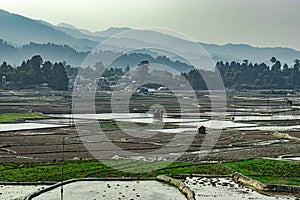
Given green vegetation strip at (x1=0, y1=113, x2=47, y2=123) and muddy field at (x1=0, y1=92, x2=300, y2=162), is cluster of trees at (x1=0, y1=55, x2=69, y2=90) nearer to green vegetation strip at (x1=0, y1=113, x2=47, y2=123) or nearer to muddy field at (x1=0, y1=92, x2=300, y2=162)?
green vegetation strip at (x1=0, y1=113, x2=47, y2=123)

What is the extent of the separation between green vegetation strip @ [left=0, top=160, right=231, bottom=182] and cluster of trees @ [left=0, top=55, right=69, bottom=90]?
224 ft

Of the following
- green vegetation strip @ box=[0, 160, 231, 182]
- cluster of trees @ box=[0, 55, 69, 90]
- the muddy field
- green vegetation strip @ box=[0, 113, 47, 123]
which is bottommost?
green vegetation strip @ box=[0, 160, 231, 182]

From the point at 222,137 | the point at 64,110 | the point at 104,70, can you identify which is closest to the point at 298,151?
the point at 222,137

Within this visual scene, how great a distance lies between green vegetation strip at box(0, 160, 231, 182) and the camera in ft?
64.5

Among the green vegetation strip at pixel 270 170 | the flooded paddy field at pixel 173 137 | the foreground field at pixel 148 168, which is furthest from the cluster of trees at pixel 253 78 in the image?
the foreground field at pixel 148 168

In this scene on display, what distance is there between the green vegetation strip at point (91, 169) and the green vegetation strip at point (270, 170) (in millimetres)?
865

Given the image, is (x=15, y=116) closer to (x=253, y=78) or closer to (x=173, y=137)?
(x=173, y=137)

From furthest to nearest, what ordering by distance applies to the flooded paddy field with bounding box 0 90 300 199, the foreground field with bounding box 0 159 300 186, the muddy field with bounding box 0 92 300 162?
the muddy field with bounding box 0 92 300 162 → the flooded paddy field with bounding box 0 90 300 199 → the foreground field with bounding box 0 159 300 186

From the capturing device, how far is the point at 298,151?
27609mm

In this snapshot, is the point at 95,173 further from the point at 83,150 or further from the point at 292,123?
the point at 292,123

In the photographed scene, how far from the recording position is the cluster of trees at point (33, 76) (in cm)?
8775

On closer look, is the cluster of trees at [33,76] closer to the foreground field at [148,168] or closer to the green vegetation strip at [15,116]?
the green vegetation strip at [15,116]

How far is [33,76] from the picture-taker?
8862cm

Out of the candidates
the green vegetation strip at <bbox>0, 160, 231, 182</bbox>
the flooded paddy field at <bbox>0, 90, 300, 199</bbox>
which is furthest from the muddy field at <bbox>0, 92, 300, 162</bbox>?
the green vegetation strip at <bbox>0, 160, 231, 182</bbox>
